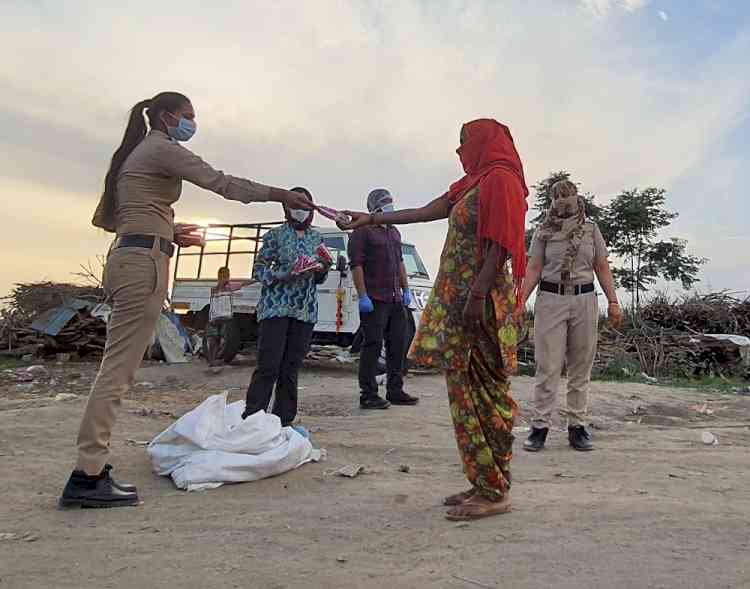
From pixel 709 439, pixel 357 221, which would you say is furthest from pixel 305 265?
pixel 709 439

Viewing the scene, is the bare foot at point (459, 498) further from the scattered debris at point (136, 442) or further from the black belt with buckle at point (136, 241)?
the scattered debris at point (136, 442)

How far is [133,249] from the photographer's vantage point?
3428 millimetres

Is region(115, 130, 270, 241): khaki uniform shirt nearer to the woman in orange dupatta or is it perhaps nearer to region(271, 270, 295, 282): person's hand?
the woman in orange dupatta

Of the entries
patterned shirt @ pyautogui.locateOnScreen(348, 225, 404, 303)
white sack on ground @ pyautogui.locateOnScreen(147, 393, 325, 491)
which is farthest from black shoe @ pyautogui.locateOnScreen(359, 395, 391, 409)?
white sack on ground @ pyautogui.locateOnScreen(147, 393, 325, 491)

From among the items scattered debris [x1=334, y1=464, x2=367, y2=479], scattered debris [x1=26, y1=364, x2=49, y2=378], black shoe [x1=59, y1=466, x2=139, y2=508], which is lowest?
black shoe [x1=59, y1=466, x2=139, y2=508]

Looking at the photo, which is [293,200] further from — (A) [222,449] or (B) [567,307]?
(B) [567,307]

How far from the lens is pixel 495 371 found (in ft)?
10.5

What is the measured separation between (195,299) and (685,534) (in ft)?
35.1

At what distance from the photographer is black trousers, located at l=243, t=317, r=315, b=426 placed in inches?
192

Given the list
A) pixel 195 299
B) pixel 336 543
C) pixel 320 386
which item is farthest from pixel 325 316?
pixel 336 543

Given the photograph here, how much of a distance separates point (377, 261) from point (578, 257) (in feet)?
6.83

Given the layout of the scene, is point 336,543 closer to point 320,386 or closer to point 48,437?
point 48,437

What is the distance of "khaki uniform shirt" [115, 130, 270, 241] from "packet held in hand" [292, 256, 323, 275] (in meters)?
1.50

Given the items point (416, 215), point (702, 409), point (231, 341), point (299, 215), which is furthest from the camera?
point (231, 341)
